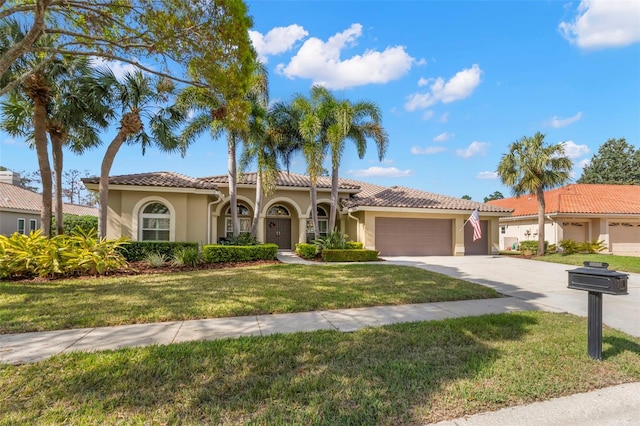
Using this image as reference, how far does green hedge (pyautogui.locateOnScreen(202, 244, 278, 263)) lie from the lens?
43.7 ft

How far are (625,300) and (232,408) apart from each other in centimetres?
965

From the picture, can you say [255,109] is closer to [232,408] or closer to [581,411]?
[232,408]

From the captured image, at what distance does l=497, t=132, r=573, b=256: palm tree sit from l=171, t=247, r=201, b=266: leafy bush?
61.4 ft

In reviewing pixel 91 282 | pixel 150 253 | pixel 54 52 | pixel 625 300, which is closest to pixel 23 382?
pixel 91 282

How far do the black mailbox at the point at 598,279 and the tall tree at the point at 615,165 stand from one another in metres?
56.8

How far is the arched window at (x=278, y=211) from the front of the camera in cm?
2067

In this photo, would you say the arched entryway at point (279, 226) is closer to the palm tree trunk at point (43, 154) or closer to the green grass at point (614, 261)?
the palm tree trunk at point (43, 154)

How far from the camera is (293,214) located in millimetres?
20859

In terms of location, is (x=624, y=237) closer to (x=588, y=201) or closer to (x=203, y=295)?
(x=588, y=201)

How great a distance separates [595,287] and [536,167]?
58.7 feet

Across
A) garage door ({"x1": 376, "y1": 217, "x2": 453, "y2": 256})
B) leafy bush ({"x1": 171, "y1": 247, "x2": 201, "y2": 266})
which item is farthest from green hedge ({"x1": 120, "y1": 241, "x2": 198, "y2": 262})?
garage door ({"x1": 376, "y1": 217, "x2": 453, "y2": 256})

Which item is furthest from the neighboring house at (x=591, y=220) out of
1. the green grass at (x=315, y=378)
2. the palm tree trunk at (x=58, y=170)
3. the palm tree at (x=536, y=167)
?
the palm tree trunk at (x=58, y=170)

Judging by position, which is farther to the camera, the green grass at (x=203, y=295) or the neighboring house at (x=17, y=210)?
the neighboring house at (x=17, y=210)

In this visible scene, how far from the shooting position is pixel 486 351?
4258 millimetres
